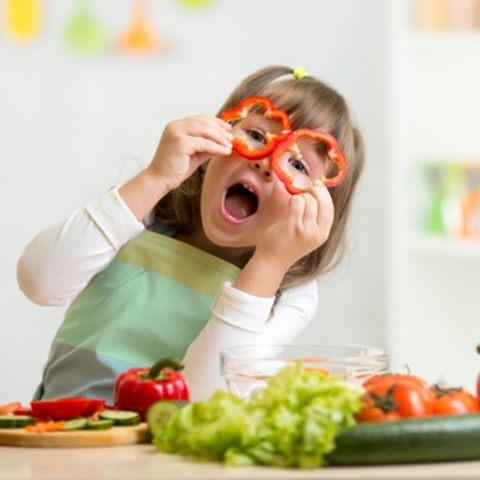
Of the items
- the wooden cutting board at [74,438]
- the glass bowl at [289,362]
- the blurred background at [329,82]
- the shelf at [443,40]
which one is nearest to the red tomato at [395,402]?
the glass bowl at [289,362]

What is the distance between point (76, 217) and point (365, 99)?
243 cm

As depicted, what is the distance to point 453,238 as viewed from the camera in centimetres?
413

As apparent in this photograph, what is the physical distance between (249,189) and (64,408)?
2.38 ft

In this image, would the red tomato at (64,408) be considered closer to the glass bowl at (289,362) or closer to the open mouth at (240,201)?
the glass bowl at (289,362)

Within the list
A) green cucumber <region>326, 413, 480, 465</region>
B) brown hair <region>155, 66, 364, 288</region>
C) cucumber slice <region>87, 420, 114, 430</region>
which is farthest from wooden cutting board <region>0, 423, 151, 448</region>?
brown hair <region>155, 66, 364, 288</region>

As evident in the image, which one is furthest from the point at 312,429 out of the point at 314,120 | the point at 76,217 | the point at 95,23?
the point at 95,23

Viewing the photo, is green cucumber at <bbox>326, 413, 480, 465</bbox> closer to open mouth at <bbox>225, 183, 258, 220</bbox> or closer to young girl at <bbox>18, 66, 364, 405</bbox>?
young girl at <bbox>18, 66, 364, 405</bbox>

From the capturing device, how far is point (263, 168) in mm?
2104

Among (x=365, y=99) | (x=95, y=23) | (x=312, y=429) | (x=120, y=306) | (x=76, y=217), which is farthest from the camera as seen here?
(x=365, y=99)

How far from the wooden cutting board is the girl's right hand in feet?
2.12

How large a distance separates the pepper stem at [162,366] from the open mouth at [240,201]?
60 cm

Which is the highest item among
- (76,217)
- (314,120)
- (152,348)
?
(314,120)

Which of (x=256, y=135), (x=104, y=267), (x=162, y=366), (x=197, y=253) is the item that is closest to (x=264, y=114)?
(x=256, y=135)

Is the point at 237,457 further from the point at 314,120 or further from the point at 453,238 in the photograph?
the point at 453,238
